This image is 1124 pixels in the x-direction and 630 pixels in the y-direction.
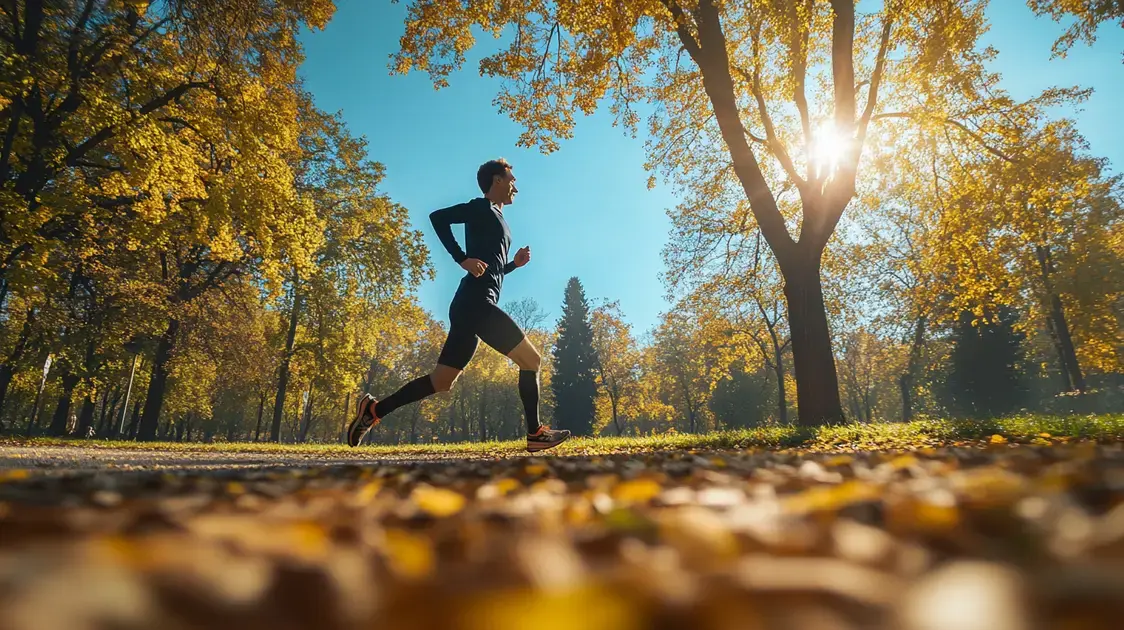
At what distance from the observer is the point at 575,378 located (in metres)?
46.7

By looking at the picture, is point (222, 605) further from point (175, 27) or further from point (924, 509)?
point (175, 27)

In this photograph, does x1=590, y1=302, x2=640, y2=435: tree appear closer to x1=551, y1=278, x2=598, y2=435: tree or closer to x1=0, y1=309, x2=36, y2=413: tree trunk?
x1=551, y1=278, x2=598, y2=435: tree

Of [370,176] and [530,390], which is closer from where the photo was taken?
[530,390]

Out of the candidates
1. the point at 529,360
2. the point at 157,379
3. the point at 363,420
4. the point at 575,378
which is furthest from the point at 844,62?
the point at 575,378

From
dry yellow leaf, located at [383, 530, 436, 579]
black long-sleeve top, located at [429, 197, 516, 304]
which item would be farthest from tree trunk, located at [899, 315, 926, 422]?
dry yellow leaf, located at [383, 530, 436, 579]

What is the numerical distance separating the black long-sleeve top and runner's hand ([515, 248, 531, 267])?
0.53 feet

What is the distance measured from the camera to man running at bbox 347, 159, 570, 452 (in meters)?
5.08

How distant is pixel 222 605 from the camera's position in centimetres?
54

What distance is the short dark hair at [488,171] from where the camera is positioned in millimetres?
5746

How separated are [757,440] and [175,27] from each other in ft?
47.6

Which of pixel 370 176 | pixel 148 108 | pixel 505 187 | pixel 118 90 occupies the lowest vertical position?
pixel 505 187

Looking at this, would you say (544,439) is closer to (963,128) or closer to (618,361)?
(963,128)

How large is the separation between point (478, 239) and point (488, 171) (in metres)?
0.96

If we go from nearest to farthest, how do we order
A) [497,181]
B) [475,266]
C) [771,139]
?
1. [475,266]
2. [497,181]
3. [771,139]
